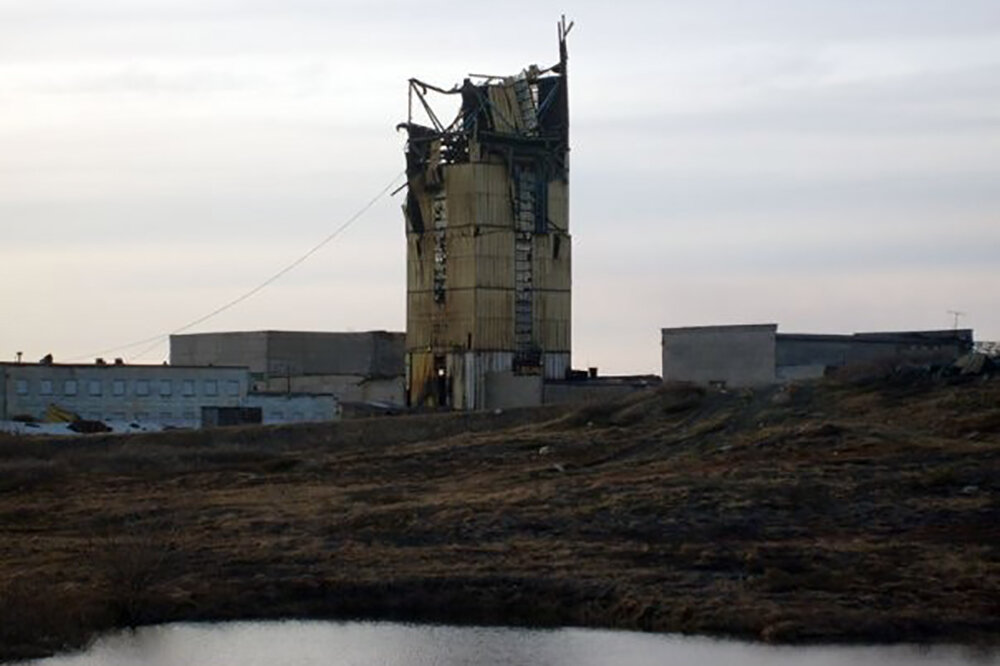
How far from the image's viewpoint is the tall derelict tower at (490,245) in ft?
286

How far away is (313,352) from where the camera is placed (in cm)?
12025

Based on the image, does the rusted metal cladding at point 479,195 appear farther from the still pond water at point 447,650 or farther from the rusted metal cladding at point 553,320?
the still pond water at point 447,650

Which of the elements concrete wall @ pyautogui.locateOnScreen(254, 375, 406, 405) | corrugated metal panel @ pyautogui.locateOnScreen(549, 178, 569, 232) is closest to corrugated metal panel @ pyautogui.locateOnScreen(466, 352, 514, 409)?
corrugated metal panel @ pyautogui.locateOnScreen(549, 178, 569, 232)

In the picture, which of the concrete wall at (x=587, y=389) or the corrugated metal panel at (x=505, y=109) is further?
the corrugated metal panel at (x=505, y=109)

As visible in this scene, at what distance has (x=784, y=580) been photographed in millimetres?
43906

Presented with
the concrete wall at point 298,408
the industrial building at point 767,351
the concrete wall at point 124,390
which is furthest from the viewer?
the concrete wall at point 298,408

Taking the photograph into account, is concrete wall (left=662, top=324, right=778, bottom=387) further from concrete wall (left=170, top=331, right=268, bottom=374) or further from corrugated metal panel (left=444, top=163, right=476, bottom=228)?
concrete wall (left=170, top=331, right=268, bottom=374)

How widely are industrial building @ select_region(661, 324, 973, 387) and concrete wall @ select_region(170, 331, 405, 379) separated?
125 feet

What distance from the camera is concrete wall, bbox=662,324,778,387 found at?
3130 inches

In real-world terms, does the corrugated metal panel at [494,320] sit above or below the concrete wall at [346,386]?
above

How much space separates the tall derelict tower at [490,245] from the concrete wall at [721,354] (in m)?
7.48

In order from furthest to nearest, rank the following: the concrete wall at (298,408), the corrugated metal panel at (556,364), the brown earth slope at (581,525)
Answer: the concrete wall at (298,408) < the corrugated metal panel at (556,364) < the brown earth slope at (581,525)

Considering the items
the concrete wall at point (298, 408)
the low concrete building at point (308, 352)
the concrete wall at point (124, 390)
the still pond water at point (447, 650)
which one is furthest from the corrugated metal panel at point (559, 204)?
the still pond water at point (447, 650)

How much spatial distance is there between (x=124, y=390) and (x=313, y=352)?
25890 millimetres
